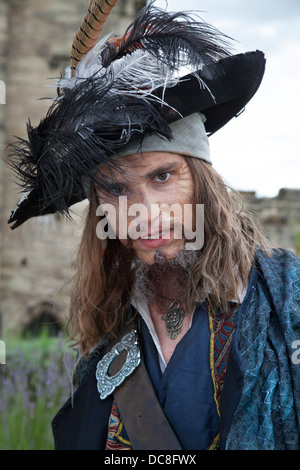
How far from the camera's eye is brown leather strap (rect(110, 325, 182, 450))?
165cm

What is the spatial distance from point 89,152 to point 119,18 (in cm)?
540

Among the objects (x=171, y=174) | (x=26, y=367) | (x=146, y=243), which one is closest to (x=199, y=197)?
(x=171, y=174)

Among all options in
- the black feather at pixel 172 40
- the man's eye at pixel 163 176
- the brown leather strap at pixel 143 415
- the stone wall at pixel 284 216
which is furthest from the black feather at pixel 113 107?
the stone wall at pixel 284 216

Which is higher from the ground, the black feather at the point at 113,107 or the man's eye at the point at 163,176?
the black feather at the point at 113,107

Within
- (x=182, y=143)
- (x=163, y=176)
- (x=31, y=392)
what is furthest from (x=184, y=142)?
(x=31, y=392)

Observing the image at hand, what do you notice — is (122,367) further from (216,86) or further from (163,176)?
(216,86)

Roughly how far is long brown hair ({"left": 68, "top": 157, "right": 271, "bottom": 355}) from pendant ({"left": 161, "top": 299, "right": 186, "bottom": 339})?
0.27ft

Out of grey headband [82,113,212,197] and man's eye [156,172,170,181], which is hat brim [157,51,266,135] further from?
man's eye [156,172,170,181]

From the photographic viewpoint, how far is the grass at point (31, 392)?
3301 millimetres

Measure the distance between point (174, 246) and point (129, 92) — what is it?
0.59 metres

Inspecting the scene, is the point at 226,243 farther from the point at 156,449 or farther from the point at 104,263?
the point at 156,449

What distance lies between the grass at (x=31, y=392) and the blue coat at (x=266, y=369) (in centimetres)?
148

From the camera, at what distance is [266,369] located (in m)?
1.52

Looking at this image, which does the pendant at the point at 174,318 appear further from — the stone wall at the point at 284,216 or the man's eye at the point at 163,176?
the stone wall at the point at 284,216
